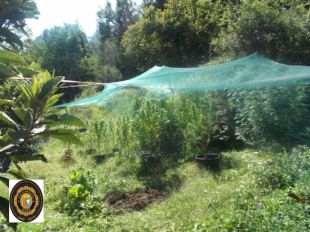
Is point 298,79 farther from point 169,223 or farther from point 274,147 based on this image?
point 169,223

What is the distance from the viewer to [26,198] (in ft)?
3.37

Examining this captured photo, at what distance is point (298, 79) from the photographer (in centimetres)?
600

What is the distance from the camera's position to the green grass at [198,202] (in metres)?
3.54

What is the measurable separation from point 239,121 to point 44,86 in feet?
21.8

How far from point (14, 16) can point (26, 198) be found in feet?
3.23

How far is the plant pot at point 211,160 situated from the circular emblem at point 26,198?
5.87m

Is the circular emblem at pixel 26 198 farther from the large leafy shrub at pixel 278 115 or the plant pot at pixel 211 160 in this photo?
the large leafy shrub at pixel 278 115

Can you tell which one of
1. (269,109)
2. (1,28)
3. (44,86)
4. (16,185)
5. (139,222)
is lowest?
(139,222)

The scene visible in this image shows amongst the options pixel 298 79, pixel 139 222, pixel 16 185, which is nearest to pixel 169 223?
pixel 139 222

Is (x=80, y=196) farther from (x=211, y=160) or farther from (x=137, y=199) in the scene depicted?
(x=211, y=160)

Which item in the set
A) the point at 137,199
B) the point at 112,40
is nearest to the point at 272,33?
the point at 137,199

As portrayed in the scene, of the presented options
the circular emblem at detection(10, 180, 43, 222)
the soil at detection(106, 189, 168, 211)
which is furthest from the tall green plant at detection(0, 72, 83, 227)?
the soil at detection(106, 189, 168, 211)

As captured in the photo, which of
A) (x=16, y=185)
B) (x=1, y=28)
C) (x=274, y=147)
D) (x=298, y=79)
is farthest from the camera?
(x=274, y=147)

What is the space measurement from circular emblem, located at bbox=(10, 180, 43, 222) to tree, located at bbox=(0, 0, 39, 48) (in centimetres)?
86
